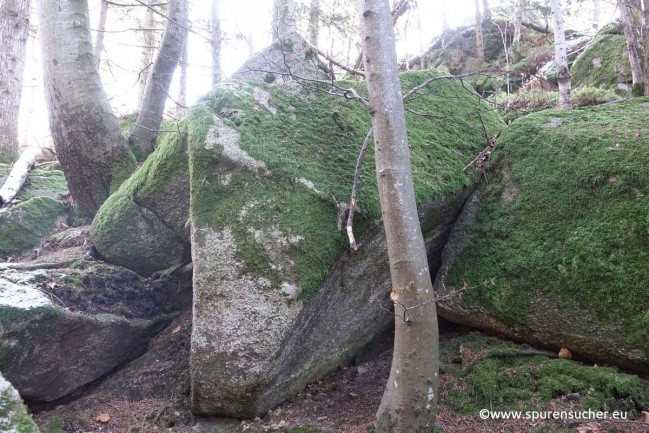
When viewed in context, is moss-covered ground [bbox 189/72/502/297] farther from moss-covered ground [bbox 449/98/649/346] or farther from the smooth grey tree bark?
the smooth grey tree bark

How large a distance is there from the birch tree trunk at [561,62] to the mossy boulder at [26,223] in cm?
655

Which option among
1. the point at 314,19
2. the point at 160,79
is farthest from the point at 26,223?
the point at 314,19

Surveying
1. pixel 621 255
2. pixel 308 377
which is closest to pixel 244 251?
pixel 308 377

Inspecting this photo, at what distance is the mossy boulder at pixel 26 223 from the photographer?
16.7ft

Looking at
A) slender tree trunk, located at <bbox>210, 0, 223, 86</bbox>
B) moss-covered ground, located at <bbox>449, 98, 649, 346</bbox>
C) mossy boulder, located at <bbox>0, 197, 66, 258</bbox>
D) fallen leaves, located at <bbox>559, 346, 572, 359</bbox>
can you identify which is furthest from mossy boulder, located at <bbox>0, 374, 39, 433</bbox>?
slender tree trunk, located at <bbox>210, 0, 223, 86</bbox>

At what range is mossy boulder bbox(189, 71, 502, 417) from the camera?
10.2ft

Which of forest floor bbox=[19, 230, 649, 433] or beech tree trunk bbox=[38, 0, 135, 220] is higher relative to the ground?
beech tree trunk bbox=[38, 0, 135, 220]

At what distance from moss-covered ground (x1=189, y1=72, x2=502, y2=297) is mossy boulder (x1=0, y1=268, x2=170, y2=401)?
133 centimetres

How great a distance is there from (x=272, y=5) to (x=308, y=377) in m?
9.18

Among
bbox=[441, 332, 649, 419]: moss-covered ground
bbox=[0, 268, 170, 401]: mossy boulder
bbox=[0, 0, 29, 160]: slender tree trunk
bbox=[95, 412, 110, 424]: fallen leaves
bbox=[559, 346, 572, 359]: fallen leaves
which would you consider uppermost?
bbox=[0, 0, 29, 160]: slender tree trunk

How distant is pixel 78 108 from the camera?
5.49 m

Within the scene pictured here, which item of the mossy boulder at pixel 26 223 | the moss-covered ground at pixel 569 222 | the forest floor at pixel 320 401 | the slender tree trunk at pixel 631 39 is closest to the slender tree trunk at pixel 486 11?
the slender tree trunk at pixel 631 39

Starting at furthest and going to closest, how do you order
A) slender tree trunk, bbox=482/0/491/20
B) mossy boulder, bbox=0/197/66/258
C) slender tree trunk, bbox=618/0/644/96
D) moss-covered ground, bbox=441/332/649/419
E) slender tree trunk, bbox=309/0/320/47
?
slender tree trunk, bbox=482/0/491/20 → slender tree trunk, bbox=309/0/320/47 → slender tree trunk, bbox=618/0/644/96 → mossy boulder, bbox=0/197/66/258 → moss-covered ground, bbox=441/332/649/419

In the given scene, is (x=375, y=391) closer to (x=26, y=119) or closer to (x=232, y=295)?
(x=232, y=295)
